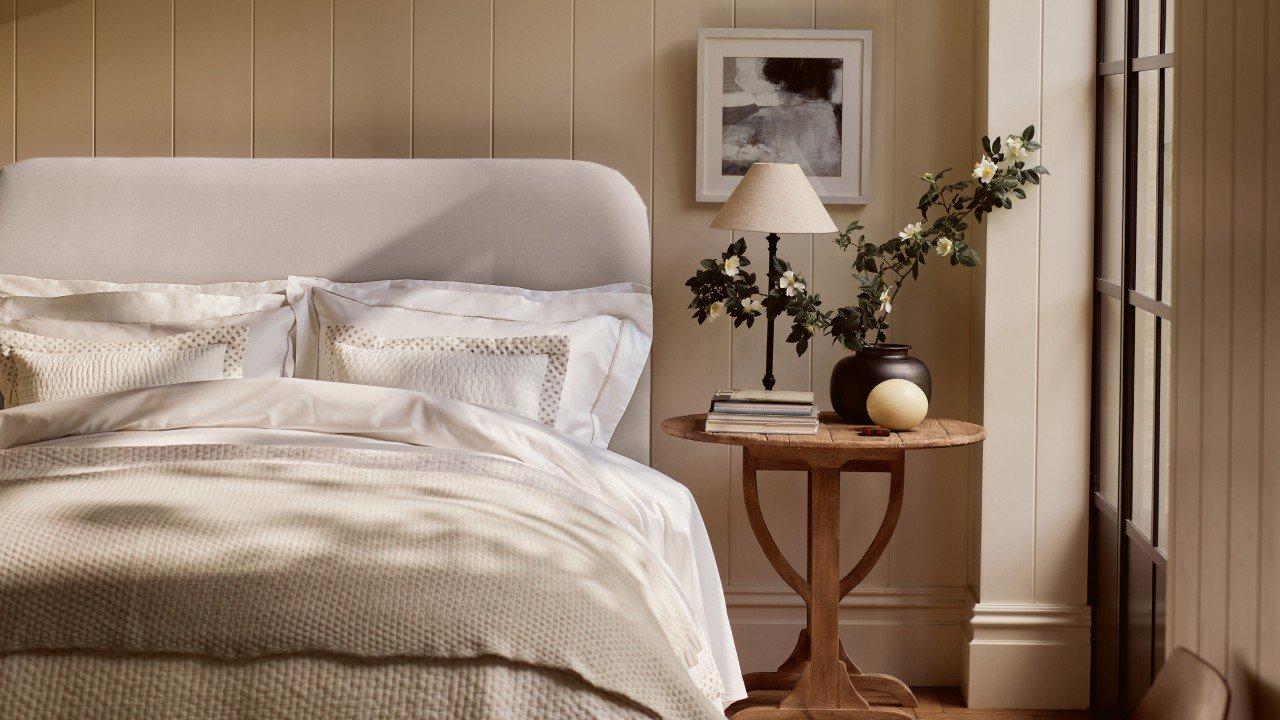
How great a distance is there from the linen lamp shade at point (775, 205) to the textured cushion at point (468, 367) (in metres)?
0.52

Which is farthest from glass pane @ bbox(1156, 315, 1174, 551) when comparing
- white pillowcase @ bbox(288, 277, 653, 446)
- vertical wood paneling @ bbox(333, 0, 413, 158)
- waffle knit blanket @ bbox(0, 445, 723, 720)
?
vertical wood paneling @ bbox(333, 0, 413, 158)

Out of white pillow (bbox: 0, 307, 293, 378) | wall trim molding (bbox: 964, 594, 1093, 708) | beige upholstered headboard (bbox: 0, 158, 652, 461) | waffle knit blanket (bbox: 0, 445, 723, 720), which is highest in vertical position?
beige upholstered headboard (bbox: 0, 158, 652, 461)

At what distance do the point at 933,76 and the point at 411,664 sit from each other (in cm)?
245

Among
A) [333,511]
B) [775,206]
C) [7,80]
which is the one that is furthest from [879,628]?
[7,80]

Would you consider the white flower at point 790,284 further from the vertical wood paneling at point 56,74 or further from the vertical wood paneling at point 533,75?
the vertical wood paneling at point 56,74

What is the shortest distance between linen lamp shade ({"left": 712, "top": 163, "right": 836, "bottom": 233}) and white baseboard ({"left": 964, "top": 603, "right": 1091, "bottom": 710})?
3.82ft

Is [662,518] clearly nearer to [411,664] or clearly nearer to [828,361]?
[828,361]

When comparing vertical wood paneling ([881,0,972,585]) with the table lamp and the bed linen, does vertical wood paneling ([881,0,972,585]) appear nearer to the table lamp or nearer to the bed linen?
the table lamp

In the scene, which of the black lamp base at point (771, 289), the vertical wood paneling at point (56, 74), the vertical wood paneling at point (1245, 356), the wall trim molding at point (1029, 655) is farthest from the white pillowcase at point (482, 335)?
the vertical wood paneling at point (1245, 356)

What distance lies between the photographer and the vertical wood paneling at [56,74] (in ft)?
10.3

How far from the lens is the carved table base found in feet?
8.73

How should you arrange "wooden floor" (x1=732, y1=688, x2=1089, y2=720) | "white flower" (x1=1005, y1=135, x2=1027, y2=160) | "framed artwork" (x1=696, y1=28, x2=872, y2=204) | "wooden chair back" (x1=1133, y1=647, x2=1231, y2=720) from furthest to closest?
"framed artwork" (x1=696, y1=28, x2=872, y2=204) → "wooden floor" (x1=732, y1=688, x2=1089, y2=720) → "white flower" (x1=1005, y1=135, x2=1027, y2=160) → "wooden chair back" (x1=1133, y1=647, x2=1231, y2=720)

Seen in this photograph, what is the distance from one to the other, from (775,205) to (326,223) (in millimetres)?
1232

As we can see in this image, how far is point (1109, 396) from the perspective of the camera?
2844 millimetres
